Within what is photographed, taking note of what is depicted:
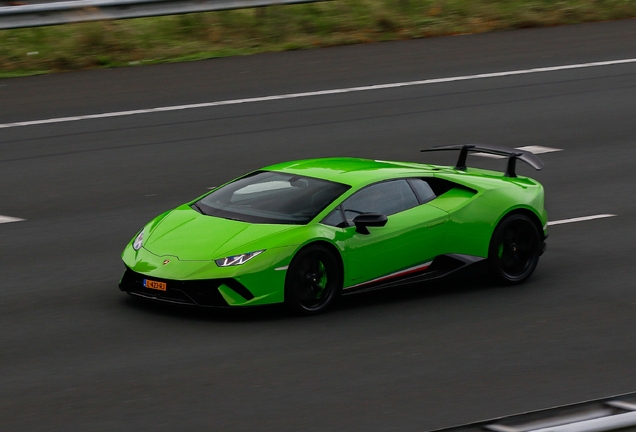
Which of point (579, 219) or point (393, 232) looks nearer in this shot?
point (393, 232)

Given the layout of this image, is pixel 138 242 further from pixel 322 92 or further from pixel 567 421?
pixel 322 92

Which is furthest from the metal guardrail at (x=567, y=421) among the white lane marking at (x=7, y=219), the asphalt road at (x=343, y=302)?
the white lane marking at (x=7, y=219)

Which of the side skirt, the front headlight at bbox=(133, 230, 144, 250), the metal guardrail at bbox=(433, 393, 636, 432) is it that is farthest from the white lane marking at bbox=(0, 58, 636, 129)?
the metal guardrail at bbox=(433, 393, 636, 432)

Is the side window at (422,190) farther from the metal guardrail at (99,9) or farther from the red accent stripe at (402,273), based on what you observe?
the metal guardrail at (99,9)

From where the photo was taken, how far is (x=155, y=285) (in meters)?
9.79

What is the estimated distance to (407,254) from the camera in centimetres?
1047

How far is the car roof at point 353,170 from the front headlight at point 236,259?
1244 millimetres

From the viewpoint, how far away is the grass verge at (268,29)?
20625 millimetres

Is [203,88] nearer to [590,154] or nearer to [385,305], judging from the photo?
[590,154]

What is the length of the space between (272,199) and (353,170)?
824mm

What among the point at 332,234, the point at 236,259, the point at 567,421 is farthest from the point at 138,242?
the point at 567,421

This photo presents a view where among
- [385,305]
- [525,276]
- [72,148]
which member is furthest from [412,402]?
[72,148]

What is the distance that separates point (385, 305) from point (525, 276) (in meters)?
1.56

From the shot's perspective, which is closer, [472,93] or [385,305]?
[385,305]
